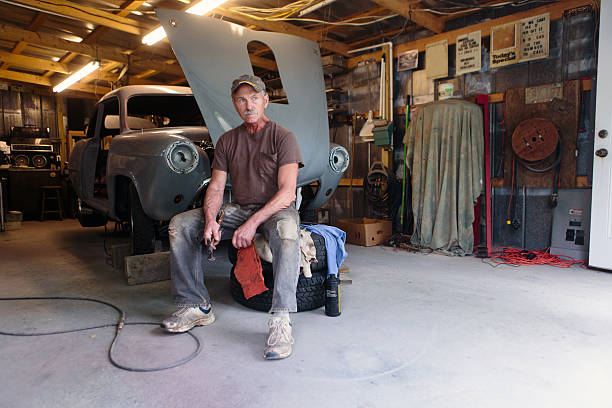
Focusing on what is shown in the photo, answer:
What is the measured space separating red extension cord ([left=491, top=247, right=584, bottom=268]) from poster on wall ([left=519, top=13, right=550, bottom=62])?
6.82 feet

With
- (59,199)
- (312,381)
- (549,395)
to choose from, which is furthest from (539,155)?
(59,199)

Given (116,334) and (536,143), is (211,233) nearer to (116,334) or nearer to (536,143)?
(116,334)

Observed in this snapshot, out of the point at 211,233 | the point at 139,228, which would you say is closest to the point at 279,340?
the point at 211,233

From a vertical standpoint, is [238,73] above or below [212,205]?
above

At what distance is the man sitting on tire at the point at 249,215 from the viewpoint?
6.38ft

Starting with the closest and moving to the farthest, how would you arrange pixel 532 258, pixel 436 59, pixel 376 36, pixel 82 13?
1. pixel 532 258
2. pixel 82 13
3. pixel 436 59
4. pixel 376 36

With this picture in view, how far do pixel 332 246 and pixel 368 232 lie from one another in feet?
7.87

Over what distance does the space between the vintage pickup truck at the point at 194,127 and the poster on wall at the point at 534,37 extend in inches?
93.6

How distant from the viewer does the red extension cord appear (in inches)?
147

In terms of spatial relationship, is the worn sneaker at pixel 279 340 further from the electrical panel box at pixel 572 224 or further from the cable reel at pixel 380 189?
the cable reel at pixel 380 189

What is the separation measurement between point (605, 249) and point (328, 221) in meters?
3.65

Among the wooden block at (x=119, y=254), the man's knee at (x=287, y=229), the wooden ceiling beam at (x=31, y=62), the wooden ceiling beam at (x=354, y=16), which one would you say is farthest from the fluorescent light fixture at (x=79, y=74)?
the man's knee at (x=287, y=229)

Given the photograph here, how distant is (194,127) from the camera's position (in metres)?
3.36

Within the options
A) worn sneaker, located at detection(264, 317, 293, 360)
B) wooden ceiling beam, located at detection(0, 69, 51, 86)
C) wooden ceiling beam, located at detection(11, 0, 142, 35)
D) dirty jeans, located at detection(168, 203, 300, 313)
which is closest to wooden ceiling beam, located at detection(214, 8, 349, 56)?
wooden ceiling beam, located at detection(11, 0, 142, 35)
